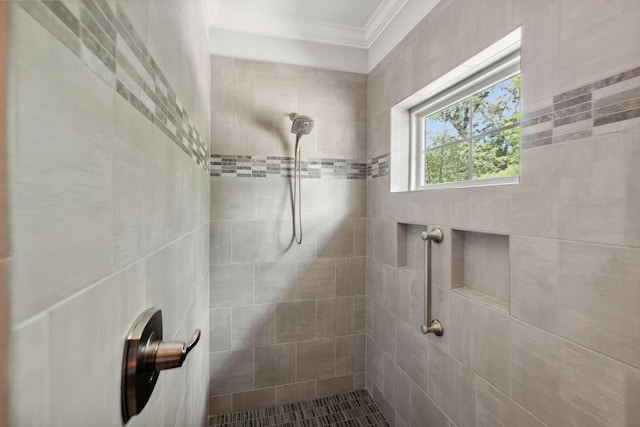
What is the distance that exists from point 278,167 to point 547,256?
148cm

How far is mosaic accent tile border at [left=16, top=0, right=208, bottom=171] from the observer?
0.29 metres

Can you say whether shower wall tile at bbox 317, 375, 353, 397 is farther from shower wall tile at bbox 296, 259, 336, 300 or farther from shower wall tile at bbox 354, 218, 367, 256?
shower wall tile at bbox 354, 218, 367, 256

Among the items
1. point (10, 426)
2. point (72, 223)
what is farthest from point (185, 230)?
point (10, 426)

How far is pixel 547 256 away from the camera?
0.85 meters

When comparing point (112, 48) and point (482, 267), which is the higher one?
point (112, 48)

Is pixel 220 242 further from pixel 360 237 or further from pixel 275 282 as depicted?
pixel 360 237

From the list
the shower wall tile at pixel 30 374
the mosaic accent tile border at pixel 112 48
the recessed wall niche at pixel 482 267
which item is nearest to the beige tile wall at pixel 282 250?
the recessed wall niche at pixel 482 267

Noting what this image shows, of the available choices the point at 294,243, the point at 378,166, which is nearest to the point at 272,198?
the point at 294,243

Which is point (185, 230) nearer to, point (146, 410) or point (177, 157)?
point (177, 157)

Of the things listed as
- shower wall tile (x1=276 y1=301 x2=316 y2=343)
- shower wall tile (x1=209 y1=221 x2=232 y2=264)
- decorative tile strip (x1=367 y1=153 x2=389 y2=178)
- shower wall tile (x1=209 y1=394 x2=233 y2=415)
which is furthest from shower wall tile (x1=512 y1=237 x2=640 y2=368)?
shower wall tile (x1=209 y1=394 x2=233 y2=415)

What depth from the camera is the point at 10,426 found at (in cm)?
22

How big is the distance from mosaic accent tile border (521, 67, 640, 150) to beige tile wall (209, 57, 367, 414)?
4.02 feet

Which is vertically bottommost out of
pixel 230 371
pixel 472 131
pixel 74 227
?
pixel 230 371

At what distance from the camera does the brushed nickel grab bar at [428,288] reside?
4.26 ft
